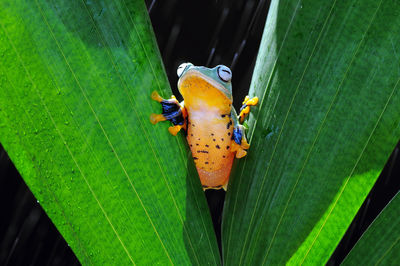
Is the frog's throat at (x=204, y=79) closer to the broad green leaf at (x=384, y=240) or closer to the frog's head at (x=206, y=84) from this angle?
the frog's head at (x=206, y=84)

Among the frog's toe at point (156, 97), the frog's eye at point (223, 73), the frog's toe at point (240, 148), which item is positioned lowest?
the frog's toe at point (240, 148)

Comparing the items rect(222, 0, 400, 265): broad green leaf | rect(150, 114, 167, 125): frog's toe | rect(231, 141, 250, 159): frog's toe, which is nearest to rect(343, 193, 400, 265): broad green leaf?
rect(222, 0, 400, 265): broad green leaf

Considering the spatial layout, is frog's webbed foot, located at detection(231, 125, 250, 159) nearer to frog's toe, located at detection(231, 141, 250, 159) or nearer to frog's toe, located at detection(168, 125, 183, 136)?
frog's toe, located at detection(231, 141, 250, 159)

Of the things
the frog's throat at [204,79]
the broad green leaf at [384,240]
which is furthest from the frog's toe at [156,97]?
the broad green leaf at [384,240]

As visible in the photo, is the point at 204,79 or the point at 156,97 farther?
the point at 204,79

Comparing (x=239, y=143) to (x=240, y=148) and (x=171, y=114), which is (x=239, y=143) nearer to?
(x=240, y=148)

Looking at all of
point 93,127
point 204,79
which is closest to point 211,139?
point 204,79

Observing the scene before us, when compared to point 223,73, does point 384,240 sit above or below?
below
